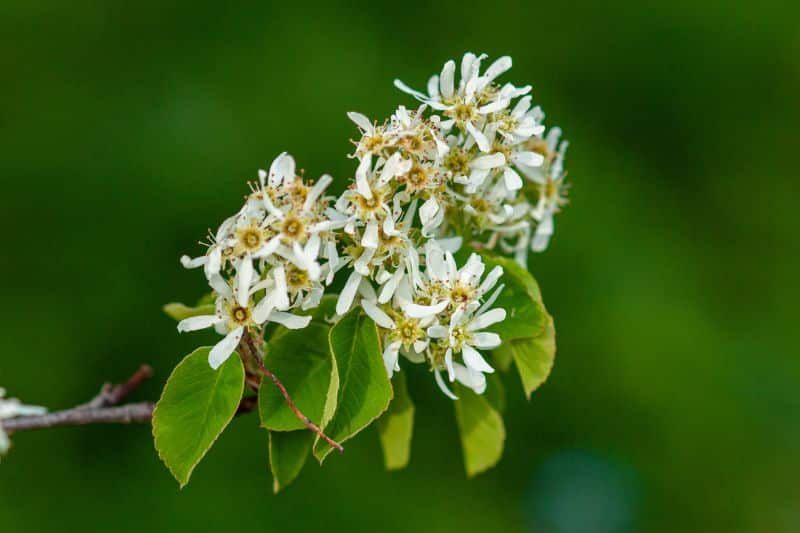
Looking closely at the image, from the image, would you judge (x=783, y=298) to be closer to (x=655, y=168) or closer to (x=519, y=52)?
(x=655, y=168)

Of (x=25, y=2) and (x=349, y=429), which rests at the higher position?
(x=349, y=429)

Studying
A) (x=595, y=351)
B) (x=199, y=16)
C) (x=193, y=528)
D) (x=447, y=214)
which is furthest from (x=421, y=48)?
(x=447, y=214)

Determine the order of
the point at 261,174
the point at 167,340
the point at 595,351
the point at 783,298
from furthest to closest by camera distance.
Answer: the point at 783,298 < the point at 595,351 < the point at 167,340 < the point at 261,174

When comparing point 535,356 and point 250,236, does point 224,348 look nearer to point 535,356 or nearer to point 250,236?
point 250,236

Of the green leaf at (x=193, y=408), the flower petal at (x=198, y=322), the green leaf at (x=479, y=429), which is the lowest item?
the green leaf at (x=479, y=429)

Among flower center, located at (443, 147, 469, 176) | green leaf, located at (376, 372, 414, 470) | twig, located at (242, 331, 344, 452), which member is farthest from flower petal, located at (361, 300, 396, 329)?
green leaf, located at (376, 372, 414, 470)

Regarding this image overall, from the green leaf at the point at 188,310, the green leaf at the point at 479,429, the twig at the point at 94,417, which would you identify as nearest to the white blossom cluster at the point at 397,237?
the green leaf at the point at 188,310

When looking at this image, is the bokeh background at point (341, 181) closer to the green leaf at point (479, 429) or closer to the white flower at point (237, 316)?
the green leaf at point (479, 429)
